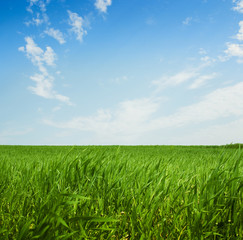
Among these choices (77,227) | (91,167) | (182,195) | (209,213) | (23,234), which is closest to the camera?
(23,234)

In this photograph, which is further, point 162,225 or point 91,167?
point 91,167

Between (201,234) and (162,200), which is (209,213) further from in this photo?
(162,200)

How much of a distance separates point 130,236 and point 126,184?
42 cm

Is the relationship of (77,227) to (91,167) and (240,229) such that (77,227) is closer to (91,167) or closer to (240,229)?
(91,167)

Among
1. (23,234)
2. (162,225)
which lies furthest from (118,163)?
(23,234)

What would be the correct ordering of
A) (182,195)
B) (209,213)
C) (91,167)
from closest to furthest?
1. (209,213)
2. (182,195)
3. (91,167)

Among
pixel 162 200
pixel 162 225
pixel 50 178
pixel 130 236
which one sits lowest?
pixel 130 236

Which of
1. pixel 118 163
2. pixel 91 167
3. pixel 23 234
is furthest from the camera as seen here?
pixel 118 163

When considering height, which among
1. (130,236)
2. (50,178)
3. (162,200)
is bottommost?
(130,236)

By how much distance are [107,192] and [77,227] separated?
413 millimetres

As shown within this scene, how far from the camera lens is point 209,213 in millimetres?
1478

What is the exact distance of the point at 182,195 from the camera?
1868mm

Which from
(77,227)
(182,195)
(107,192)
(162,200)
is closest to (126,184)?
(107,192)

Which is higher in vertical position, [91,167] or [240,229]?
[91,167]
